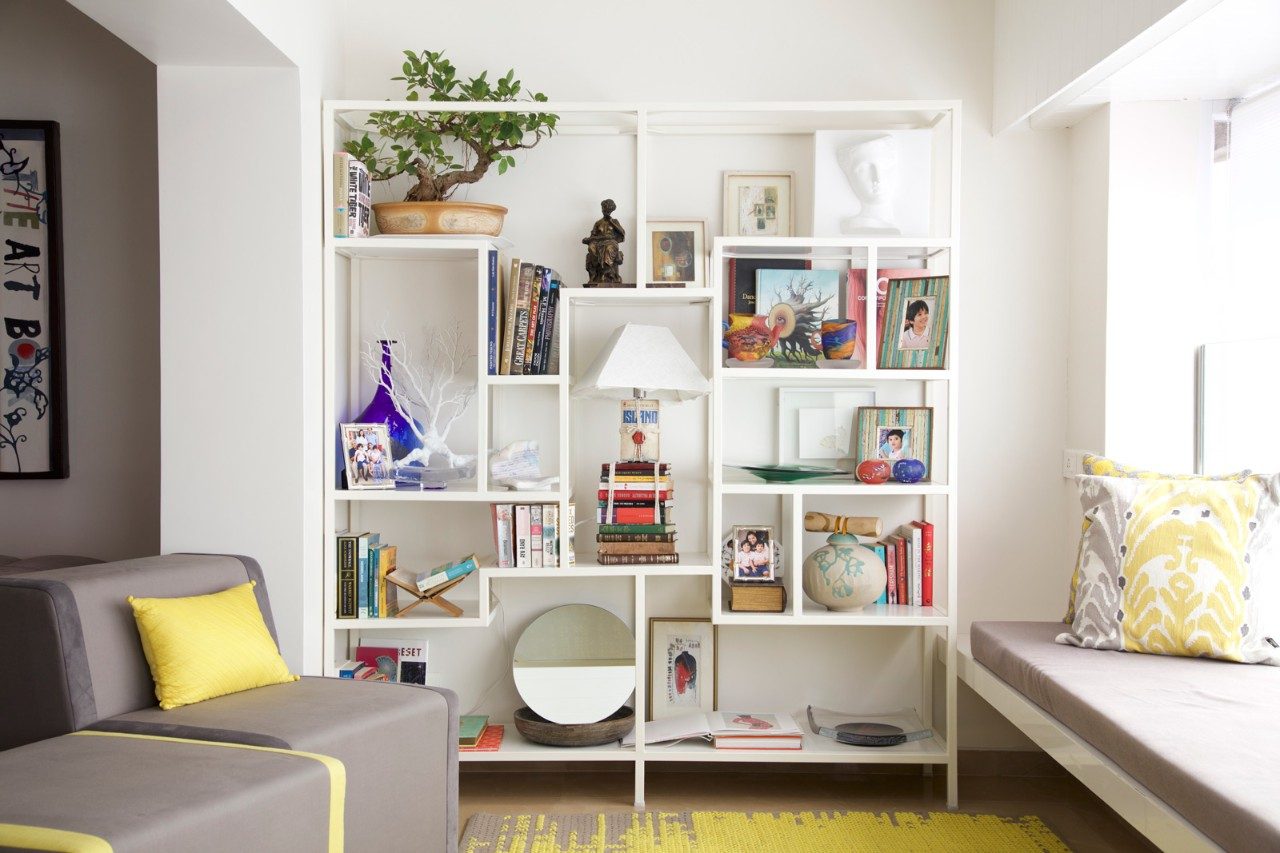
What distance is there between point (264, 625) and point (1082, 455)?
2422 mm

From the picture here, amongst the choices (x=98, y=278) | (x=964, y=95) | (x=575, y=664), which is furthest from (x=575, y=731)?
(x=964, y=95)

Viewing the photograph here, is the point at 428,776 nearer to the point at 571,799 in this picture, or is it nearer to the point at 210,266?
the point at 571,799

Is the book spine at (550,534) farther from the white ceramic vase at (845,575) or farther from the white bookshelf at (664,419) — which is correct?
the white ceramic vase at (845,575)

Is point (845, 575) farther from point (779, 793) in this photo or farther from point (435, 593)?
point (435, 593)

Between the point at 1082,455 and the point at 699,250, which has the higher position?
the point at 699,250

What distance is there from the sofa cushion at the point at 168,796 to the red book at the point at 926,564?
1.83m

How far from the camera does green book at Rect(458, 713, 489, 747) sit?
10.1 feet

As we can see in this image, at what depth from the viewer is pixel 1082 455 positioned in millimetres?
3219

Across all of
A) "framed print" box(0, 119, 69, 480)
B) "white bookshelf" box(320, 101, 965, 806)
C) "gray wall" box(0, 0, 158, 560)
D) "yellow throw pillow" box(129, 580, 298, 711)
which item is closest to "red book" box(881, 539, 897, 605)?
"white bookshelf" box(320, 101, 965, 806)

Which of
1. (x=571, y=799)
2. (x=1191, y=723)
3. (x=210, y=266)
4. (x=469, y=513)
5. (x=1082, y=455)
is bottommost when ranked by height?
(x=571, y=799)

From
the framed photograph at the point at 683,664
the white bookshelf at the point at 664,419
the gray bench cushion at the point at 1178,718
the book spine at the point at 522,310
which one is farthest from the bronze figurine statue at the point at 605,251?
the gray bench cushion at the point at 1178,718

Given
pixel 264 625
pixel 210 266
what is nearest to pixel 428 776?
pixel 264 625

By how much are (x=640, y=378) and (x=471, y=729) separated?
1.18m

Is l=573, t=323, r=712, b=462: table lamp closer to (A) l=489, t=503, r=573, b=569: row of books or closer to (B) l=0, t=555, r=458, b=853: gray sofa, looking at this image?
(A) l=489, t=503, r=573, b=569: row of books
